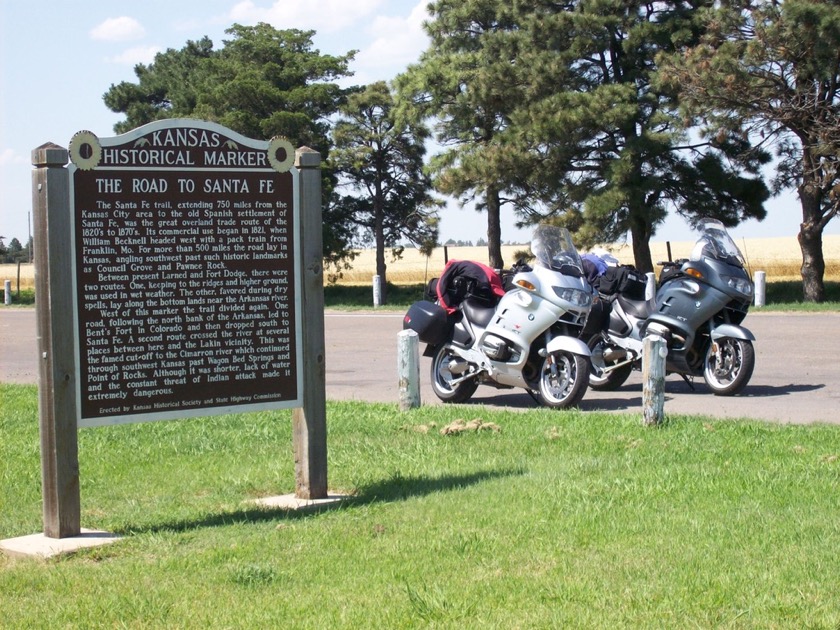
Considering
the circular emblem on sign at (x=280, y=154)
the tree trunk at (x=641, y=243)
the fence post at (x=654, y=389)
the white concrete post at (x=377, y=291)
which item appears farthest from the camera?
the white concrete post at (x=377, y=291)

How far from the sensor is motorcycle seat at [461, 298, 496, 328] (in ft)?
40.1

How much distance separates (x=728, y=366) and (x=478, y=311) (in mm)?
2831

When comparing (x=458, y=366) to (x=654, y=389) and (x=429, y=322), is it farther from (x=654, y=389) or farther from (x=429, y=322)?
(x=654, y=389)

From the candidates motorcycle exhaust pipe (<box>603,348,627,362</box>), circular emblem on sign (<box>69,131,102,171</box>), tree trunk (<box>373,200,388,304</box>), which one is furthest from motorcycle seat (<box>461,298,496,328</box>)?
tree trunk (<box>373,200,388,304</box>)

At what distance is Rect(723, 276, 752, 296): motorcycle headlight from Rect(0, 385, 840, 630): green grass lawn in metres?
2.97

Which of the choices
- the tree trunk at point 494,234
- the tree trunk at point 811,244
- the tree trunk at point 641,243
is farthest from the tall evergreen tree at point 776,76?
the tree trunk at point 494,234

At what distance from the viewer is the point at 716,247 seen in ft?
42.3

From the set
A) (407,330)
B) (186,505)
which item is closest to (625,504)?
(186,505)

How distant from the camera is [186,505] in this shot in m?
7.38

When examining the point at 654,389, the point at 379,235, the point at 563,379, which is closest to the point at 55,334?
the point at 654,389

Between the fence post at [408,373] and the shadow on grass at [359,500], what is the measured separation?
11.4ft

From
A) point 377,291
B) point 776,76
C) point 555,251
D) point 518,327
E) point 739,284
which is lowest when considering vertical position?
point 518,327

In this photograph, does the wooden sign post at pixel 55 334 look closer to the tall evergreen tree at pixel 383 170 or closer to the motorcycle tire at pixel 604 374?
the motorcycle tire at pixel 604 374

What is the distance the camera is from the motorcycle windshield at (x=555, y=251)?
11905 millimetres
